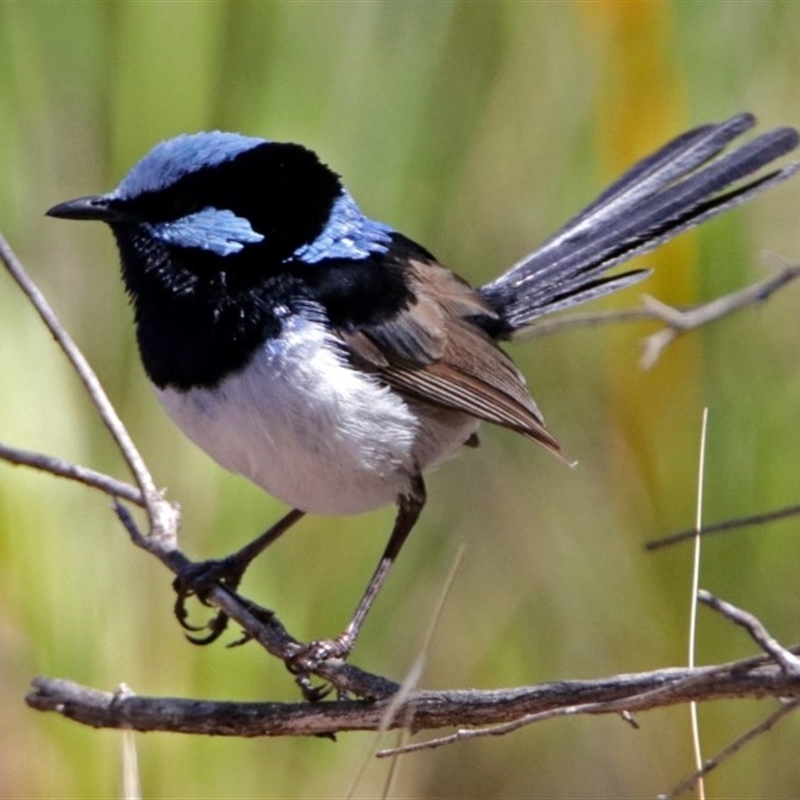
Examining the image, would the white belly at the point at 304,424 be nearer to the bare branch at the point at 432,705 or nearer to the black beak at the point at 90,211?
the black beak at the point at 90,211

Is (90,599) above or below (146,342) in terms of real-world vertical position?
below

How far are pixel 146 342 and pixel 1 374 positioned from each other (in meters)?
0.49

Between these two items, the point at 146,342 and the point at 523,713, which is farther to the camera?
the point at 146,342

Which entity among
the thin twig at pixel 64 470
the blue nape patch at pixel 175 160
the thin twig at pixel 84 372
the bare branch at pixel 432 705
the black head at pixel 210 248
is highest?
the blue nape patch at pixel 175 160

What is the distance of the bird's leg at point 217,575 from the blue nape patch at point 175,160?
0.65 m

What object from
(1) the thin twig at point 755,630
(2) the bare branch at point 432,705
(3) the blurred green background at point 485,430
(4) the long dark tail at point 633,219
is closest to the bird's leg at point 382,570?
(3) the blurred green background at point 485,430

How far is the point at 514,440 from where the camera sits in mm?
3346

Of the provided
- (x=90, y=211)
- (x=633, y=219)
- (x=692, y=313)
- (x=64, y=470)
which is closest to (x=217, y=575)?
(x=64, y=470)

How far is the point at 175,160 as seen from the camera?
2.57 m

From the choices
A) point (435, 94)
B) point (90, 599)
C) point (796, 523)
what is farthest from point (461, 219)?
point (90, 599)

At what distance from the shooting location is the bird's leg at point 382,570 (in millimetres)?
2604

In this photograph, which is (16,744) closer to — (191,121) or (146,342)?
(146,342)

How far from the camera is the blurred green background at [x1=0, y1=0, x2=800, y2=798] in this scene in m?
2.80

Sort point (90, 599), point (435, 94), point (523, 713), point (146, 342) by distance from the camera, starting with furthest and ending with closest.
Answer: point (435, 94) < point (90, 599) < point (146, 342) < point (523, 713)
